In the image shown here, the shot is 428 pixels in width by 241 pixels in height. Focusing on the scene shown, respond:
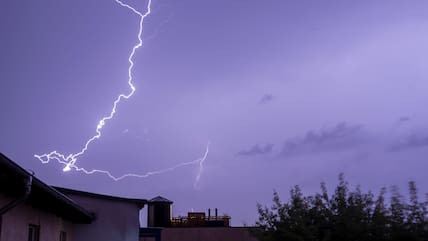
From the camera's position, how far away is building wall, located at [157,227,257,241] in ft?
87.2

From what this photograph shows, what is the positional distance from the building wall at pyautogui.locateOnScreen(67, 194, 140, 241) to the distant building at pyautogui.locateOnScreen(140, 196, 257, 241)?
10040 millimetres

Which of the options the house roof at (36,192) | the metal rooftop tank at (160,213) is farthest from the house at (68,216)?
the metal rooftop tank at (160,213)

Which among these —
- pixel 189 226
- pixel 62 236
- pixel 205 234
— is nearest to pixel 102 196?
pixel 62 236

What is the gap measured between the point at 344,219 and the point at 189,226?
20419mm

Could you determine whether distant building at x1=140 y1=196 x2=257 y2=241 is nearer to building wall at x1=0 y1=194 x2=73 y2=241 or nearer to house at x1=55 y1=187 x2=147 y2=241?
house at x1=55 y1=187 x2=147 y2=241

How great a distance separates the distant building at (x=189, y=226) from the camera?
26641 mm

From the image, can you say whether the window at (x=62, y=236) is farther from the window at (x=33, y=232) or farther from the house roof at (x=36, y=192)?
the window at (x=33, y=232)

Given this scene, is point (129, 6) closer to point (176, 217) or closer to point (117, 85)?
point (117, 85)

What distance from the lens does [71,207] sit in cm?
1037

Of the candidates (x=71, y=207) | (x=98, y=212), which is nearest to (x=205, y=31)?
(x=98, y=212)

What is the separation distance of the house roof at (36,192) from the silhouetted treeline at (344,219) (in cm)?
357

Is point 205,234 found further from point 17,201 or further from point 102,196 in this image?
→ point 17,201

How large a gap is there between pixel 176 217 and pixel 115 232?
15.7 meters

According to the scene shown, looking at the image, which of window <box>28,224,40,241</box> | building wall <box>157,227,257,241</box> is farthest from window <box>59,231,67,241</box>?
building wall <box>157,227,257,241</box>
